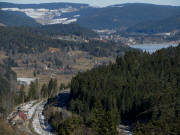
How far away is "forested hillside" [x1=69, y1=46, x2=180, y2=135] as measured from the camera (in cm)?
3656

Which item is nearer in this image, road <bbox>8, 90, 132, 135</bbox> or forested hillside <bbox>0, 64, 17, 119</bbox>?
road <bbox>8, 90, 132, 135</bbox>

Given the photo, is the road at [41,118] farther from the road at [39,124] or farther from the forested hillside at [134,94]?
the forested hillside at [134,94]

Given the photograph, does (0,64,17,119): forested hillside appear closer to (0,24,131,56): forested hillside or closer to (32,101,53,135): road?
(32,101,53,135): road

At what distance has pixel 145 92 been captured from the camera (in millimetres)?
51500

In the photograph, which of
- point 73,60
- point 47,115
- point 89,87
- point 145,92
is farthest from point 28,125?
point 73,60

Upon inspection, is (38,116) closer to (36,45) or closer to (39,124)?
(39,124)

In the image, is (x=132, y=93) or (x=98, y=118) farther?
(x=132, y=93)

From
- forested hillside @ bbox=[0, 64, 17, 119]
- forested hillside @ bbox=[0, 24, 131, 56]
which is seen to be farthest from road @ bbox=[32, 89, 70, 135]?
forested hillside @ bbox=[0, 24, 131, 56]

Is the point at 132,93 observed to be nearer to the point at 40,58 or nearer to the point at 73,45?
the point at 40,58

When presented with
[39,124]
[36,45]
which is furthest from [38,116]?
[36,45]

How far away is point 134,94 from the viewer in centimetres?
5134

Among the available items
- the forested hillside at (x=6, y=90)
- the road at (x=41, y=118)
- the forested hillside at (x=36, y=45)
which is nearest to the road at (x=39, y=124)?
the road at (x=41, y=118)

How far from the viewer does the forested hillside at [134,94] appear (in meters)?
36.6

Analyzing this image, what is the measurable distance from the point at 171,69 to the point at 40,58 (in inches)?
3576
